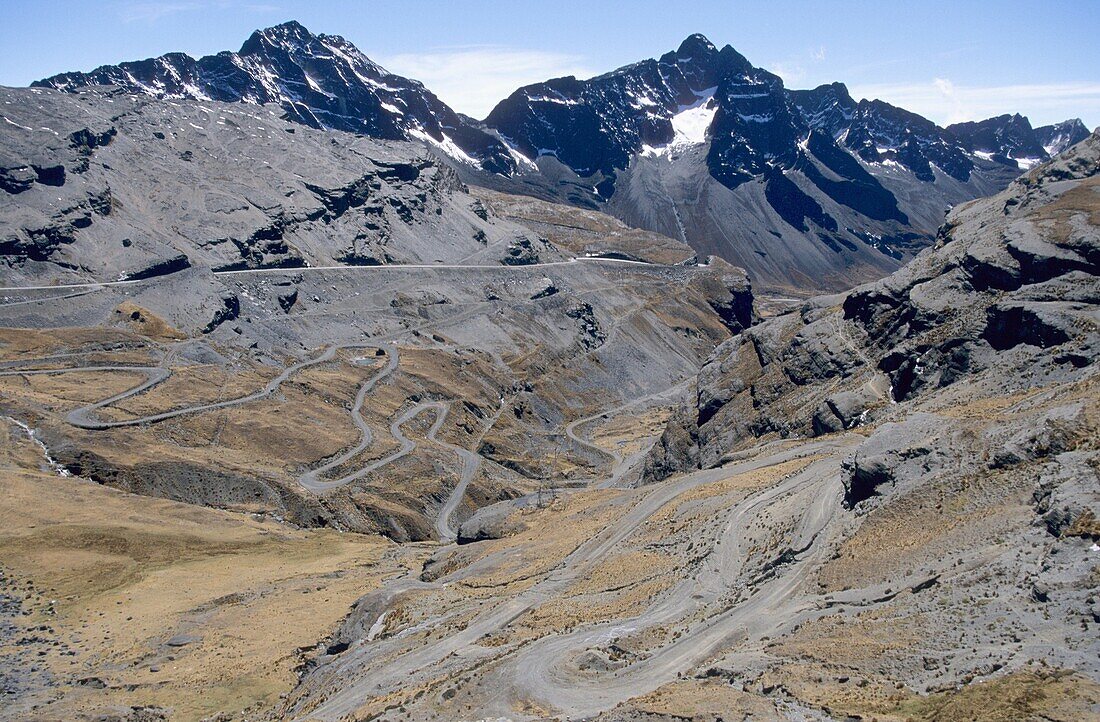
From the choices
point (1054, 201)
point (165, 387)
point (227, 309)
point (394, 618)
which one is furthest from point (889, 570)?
point (227, 309)

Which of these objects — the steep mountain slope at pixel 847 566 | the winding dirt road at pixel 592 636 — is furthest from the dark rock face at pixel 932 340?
the winding dirt road at pixel 592 636

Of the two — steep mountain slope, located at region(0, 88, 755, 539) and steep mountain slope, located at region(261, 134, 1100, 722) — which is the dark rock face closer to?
steep mountain slope, located at region(261, 134, 1100, 722)

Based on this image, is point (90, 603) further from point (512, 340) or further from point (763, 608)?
point (512, 340)

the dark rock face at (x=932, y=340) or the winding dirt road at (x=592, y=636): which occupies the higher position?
the dark rock face at (x=932, y=340)

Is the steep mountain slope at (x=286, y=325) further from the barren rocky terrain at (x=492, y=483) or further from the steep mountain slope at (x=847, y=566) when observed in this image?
the steep mountain slope at (x=847, y=566)

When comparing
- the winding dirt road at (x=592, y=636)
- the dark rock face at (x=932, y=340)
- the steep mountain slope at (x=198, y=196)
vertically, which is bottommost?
the winding dirt road at (x=592, y=636)

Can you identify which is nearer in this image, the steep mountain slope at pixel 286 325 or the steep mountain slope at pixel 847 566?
the steep mountain slope at pixel 847 566

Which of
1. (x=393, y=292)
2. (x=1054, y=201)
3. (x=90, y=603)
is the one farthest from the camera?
(x=393, y=292)
